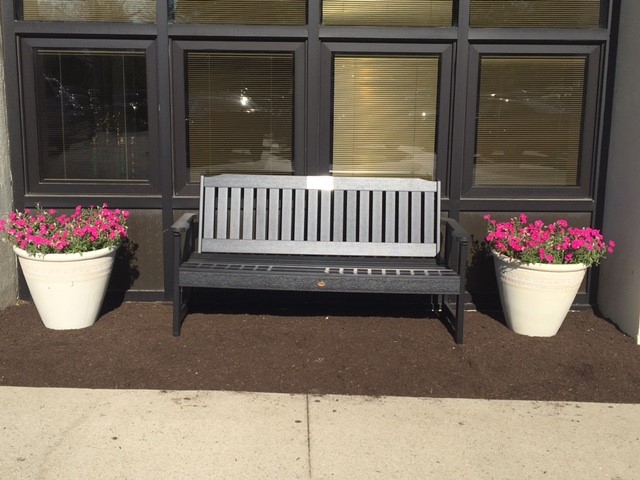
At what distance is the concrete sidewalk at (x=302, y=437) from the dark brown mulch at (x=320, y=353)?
163 millimetres

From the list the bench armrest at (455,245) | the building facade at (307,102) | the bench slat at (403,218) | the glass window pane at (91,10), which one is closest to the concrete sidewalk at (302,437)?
the bench armrest at (455,245)

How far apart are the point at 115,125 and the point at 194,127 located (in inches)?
22.8

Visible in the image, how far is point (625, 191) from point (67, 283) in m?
3.79

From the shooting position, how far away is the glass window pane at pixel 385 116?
5.12m

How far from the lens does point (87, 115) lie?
5.18 m

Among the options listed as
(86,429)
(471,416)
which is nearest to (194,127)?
(86,429)

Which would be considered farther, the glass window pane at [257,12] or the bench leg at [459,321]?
the glass window pane at [257,12]

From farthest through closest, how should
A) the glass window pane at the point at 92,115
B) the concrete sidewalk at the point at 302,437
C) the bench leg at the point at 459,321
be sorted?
the glass window pane at the point at 92,115 → the bench leg at the point at 459,321 → the concrete sidewalk at the point at 302,437

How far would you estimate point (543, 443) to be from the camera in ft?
10.8

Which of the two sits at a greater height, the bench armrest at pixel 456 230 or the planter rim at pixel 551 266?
the bench armrest at pixel 456 230

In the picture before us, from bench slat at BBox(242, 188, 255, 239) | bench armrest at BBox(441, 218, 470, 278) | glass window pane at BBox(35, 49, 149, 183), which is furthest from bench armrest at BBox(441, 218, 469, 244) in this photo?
glass window pane at BBox(35, 49, 149, 183)

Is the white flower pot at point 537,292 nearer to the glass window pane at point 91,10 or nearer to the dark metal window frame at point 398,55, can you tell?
the dark metal window frame at point 398,55

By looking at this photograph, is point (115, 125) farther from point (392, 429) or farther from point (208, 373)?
point (392, 429)

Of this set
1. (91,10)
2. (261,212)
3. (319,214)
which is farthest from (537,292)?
(91,10)
